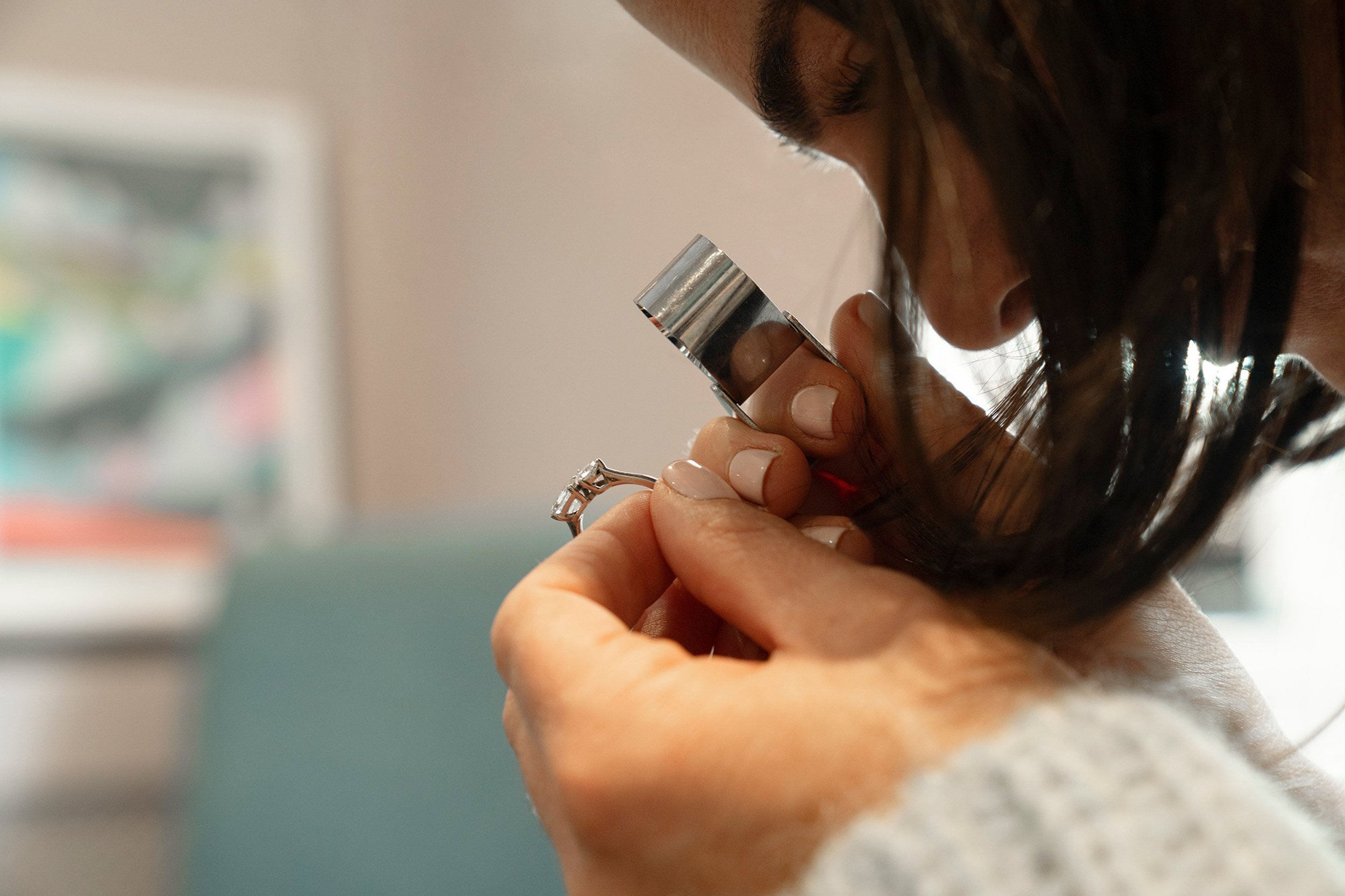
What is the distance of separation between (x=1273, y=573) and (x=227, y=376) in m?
1.24

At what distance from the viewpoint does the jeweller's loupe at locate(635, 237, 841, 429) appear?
1.32 feet

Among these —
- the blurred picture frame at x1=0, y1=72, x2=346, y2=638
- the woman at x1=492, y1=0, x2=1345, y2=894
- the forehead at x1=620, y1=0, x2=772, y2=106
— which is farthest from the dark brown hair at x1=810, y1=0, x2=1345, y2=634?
the blurred picture frame at x1=0, y1=72, x2=346, y2=638

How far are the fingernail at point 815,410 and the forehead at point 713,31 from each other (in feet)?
0.53

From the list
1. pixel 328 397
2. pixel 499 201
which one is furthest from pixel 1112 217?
pixel 328 397

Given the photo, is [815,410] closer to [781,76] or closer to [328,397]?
[781,76]

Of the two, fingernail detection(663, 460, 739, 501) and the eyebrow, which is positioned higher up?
the eyebrow

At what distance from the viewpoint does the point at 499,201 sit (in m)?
1.26

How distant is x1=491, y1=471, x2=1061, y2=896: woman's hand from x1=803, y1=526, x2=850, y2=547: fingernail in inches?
1.3

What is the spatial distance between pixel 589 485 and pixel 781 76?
208 mm

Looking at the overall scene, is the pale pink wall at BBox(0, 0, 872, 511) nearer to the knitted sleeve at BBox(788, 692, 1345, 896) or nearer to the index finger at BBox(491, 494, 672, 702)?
the index finger at BBox(491, 494, 672, 702)

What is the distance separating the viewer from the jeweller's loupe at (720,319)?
402 mm

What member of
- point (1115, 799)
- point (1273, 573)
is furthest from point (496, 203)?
point (1115, 799)

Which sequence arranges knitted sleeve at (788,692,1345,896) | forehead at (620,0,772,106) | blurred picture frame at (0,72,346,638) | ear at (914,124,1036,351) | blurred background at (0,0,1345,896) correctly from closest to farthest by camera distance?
1. knitted sleeve at (788,692,1345,896)
2. ear at (914,124,1036,351)
3. forehead at (620,0,772,106)
4. blurred background at (0,0,1345,896)
5. blurred picture frame at (0,72,346,638)

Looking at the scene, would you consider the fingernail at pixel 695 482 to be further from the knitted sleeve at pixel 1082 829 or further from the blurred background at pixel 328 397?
the blurred background at pixel 328 397
